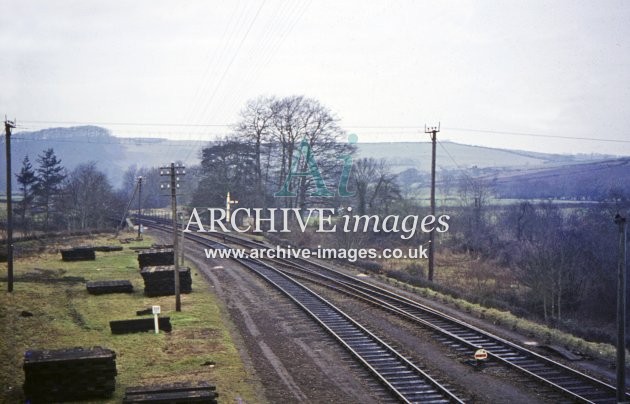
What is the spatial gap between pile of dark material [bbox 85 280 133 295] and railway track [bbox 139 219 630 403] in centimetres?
856

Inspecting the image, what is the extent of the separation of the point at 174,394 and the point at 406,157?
11577 cm

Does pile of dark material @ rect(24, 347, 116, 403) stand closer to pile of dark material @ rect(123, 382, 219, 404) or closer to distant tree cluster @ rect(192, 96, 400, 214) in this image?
pile of dark material @ rect(123, 382, 219, 404)

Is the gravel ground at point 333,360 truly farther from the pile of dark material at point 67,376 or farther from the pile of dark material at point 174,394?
the pile of dark material at point 67,376

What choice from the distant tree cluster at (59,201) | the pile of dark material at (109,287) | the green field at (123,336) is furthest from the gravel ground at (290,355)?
the distant tree cluster at (59,201)

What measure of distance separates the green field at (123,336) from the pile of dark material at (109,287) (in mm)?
371

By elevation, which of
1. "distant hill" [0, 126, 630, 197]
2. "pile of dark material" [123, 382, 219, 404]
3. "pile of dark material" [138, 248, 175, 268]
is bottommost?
"pile of dark material" [123, 382, 219, 404]

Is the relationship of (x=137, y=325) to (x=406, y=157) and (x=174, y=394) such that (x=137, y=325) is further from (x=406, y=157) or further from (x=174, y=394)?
(x=406, y=157)

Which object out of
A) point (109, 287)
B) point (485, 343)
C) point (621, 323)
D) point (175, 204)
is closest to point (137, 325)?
point (175, 204)

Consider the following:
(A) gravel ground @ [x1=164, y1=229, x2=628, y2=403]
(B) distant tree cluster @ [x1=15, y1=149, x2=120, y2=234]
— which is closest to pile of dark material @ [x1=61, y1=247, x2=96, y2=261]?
(A) gravel ground @ [x1=164, y1=229, x2=628, y2=403]

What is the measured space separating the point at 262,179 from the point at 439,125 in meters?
24.6

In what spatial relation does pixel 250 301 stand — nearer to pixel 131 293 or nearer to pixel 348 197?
pixel 131 293

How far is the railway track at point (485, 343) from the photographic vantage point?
452 inches

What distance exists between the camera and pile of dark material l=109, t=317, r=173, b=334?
Answer: 16.2 m

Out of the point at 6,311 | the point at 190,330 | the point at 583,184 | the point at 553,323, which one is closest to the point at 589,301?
the point at 553,323
